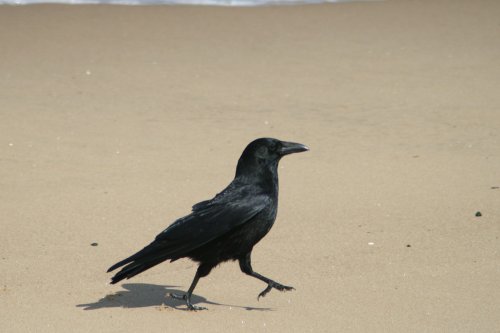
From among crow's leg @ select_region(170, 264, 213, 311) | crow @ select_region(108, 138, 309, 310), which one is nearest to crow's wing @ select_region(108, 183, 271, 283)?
crow @ select_region(108, 138, 309, 310)

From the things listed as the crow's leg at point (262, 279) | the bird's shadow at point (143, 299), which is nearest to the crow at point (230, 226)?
the crow's leg at point (262, 279)

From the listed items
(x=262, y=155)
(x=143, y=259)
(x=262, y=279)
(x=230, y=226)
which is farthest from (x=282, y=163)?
(x=143, y=259)

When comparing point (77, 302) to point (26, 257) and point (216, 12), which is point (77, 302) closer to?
point (26, 257)

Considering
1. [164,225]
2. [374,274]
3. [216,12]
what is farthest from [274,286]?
[216,12]

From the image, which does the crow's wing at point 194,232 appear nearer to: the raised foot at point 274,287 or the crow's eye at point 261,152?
the crow's eye at point 261,152

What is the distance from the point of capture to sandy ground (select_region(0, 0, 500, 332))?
598 centimetres

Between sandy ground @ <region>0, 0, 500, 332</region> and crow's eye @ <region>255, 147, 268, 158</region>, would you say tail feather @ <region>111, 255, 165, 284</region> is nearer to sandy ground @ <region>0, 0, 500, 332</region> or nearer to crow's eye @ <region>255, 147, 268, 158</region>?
sandy ground @ <region>0, 0, 500, 332</region>

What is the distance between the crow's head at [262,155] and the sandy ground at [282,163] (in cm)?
81

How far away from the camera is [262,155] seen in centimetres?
590

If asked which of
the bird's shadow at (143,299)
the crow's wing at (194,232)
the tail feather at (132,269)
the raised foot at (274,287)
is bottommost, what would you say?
the bird's shadow at (143,299)

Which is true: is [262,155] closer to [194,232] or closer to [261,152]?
[261,152]

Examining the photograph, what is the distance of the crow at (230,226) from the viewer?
563 centimetres

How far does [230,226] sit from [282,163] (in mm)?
3507

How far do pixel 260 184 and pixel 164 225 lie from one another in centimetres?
181
